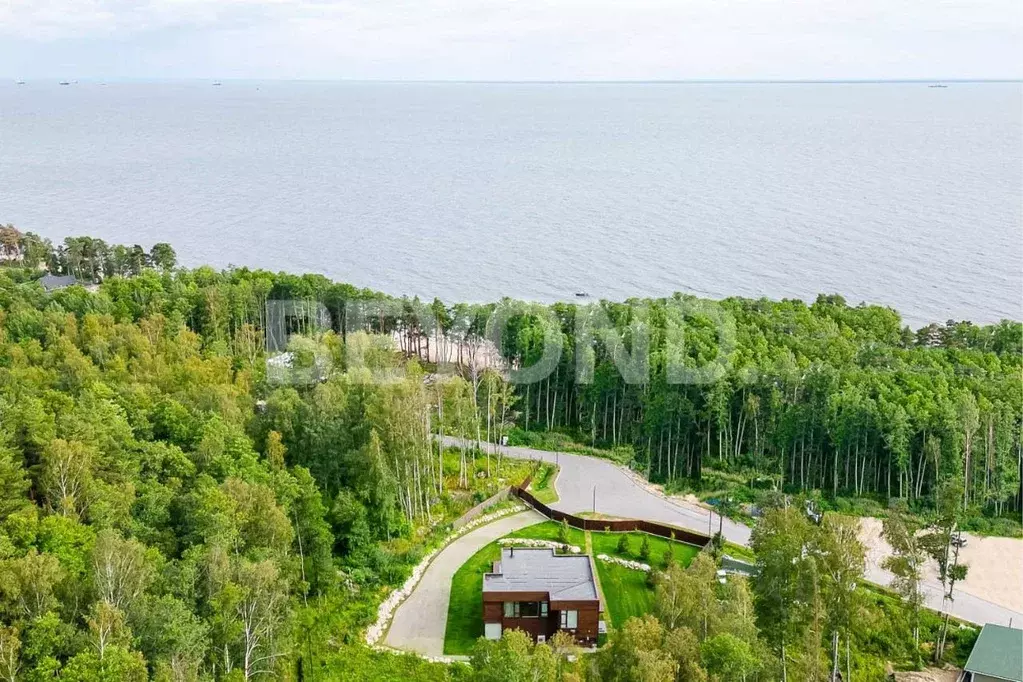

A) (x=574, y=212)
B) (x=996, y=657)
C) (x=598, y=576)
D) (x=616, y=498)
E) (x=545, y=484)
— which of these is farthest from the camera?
(x=574, y=212)

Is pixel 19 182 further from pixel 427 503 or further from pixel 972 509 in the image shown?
pixel 972 509

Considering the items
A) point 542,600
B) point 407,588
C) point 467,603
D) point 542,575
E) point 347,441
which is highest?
point 347,441

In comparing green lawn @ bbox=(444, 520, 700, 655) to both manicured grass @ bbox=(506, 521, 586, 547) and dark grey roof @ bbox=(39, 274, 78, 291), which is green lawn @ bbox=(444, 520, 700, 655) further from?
dark grey roof @ bbox=(39, 274, 78, 291)

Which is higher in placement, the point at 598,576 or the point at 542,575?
the point at 542,575

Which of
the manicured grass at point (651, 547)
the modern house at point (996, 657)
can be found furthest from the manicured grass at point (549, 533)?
the modern house at point (996, 657)

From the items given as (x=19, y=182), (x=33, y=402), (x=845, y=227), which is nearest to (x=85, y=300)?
Answer: (x=33, y=402)

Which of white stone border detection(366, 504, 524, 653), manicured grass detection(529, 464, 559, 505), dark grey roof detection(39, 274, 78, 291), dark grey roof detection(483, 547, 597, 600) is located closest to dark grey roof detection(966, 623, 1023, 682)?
dark grey roof detection(483, 547, 597, 600)

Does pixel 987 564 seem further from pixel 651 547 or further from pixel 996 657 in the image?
pixel 651 547

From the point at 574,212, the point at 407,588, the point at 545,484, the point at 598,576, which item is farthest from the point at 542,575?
the point at 574,212
